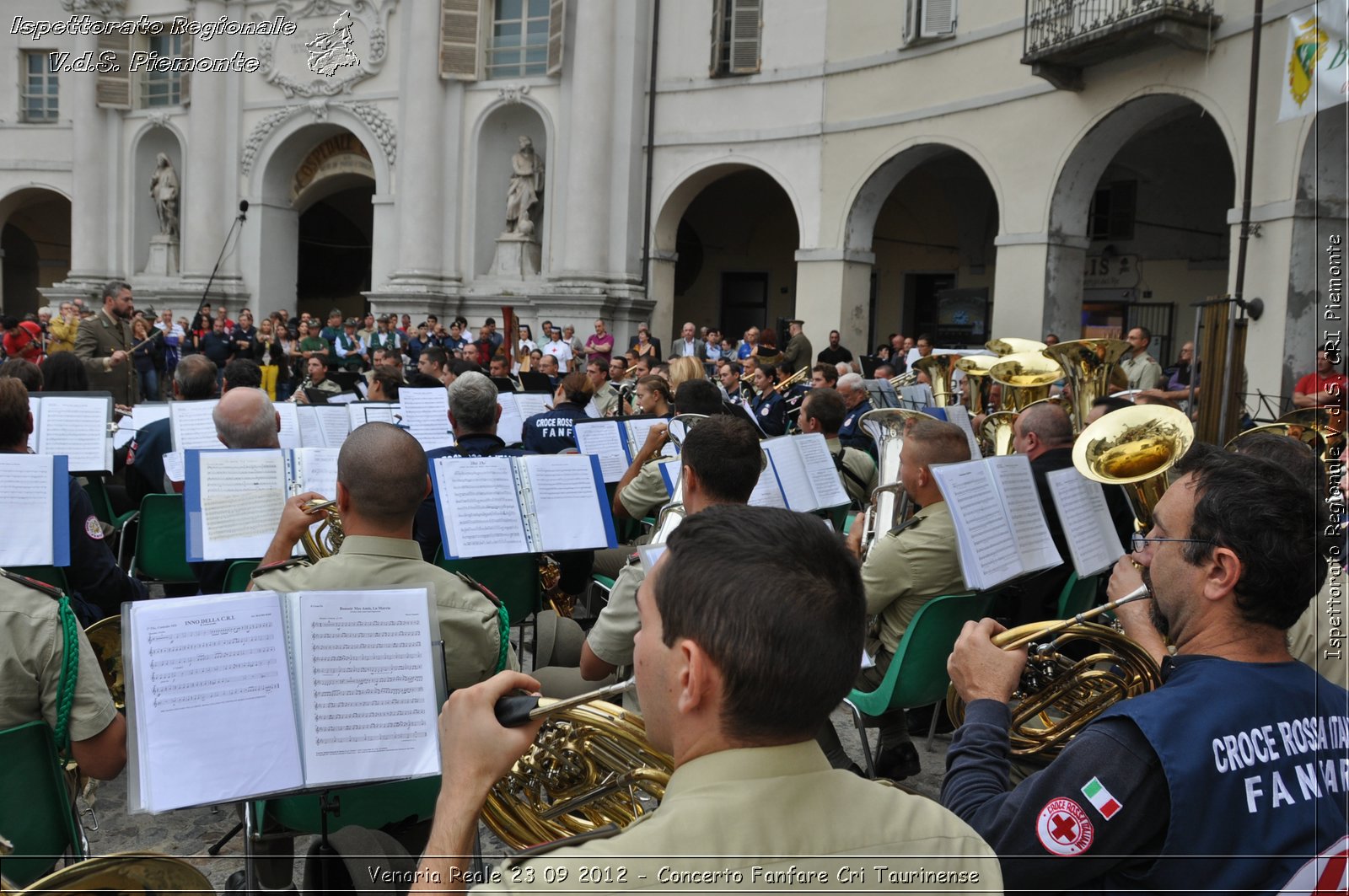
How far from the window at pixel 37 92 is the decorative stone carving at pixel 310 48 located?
681 centimetres

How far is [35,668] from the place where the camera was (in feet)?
7.55

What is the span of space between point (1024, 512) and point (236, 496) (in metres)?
3.04

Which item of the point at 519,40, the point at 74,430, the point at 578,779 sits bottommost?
the point at 578,779

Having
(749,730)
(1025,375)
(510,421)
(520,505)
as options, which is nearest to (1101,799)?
(749,730)

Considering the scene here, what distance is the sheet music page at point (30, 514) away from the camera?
11.9ft

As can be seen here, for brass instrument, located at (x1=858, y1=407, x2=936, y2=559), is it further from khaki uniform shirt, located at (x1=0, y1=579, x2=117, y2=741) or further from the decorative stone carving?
the decorative stone carving

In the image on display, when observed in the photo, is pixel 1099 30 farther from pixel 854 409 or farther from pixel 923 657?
pixel 923 657

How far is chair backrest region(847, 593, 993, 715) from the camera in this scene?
366cm

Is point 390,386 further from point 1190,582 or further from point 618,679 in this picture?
point 1190,582

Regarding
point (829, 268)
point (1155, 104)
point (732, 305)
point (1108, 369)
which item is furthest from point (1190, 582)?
point (732, 305)

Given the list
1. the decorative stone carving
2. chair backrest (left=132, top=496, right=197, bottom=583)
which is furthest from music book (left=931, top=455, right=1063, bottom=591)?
the decorative stone carving

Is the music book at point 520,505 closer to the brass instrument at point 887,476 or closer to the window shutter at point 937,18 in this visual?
the brass instrument at point 887,476

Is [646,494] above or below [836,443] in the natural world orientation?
below

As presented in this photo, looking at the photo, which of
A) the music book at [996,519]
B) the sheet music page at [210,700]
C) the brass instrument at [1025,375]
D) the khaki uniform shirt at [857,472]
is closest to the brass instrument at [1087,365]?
the brass instrument at [1025,375]
